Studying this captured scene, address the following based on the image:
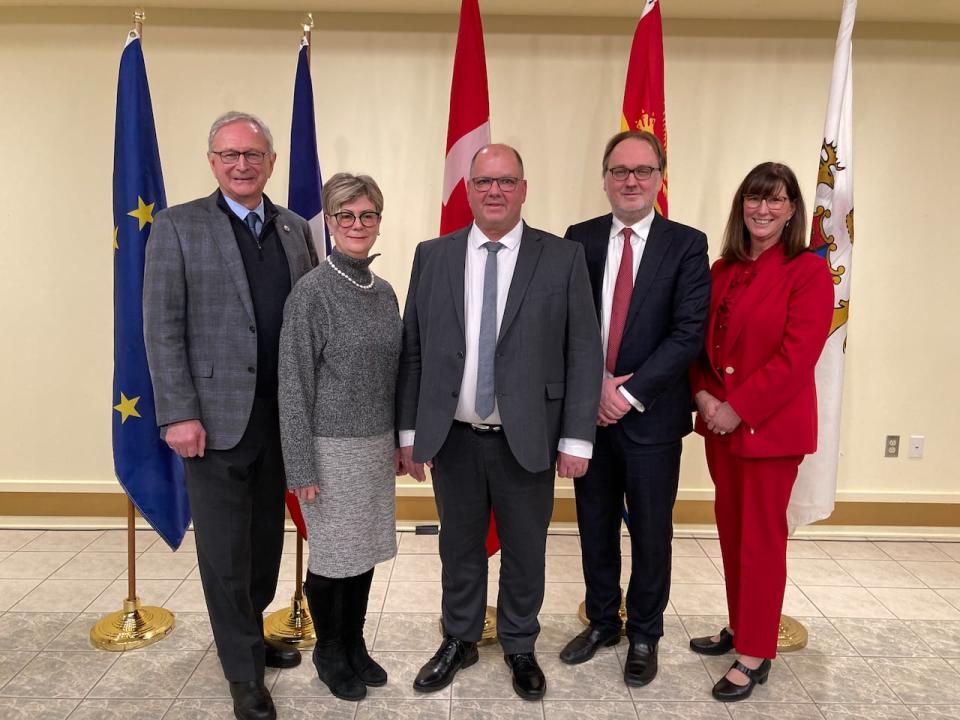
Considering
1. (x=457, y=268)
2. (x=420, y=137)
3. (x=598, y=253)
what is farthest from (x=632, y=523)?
(x=420, y=137)

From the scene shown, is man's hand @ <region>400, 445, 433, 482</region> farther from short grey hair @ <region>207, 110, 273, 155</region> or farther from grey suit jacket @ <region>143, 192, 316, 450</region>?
short grey hair @ <region>207, 110, 273, 155</region>

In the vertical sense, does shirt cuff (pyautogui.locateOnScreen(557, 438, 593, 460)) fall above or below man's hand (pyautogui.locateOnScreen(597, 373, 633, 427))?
below

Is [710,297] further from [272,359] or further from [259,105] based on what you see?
[259,105]

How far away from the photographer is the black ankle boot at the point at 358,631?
2.14m

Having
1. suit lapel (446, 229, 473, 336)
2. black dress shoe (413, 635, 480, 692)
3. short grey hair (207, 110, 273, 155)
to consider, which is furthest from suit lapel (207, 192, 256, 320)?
black dress shoe (413, 635, 480, 692)

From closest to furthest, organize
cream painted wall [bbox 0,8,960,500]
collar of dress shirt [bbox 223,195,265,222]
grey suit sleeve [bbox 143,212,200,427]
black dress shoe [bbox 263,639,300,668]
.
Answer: grey suit sleeve [bbox 143,212,200,427] → collar of dress shirt [bbox 223,195,265,222] → black dress shoe [bbox 263,639,300,668] → cream painted wall [bbox 0,8,960,500]

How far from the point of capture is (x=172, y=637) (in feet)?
8.46

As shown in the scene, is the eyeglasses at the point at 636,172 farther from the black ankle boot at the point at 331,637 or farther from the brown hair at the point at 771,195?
the black ankle boot at the point at 331,637

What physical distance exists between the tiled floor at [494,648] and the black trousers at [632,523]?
20 cm

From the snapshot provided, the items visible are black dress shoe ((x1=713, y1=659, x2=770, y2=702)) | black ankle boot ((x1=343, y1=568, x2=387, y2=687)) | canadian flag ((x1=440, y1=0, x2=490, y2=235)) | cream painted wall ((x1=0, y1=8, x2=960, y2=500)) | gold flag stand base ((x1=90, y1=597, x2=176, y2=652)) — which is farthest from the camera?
cream painted wall ((x1=0, y1=8, x2=960, y2=500))

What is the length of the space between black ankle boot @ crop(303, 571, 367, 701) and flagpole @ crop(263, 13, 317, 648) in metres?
0.27

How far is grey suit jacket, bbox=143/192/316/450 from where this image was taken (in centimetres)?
193

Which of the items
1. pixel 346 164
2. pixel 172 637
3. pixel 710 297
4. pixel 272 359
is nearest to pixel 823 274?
pixel 710 297

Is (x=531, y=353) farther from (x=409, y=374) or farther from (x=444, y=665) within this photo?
(x=444, y=665)
